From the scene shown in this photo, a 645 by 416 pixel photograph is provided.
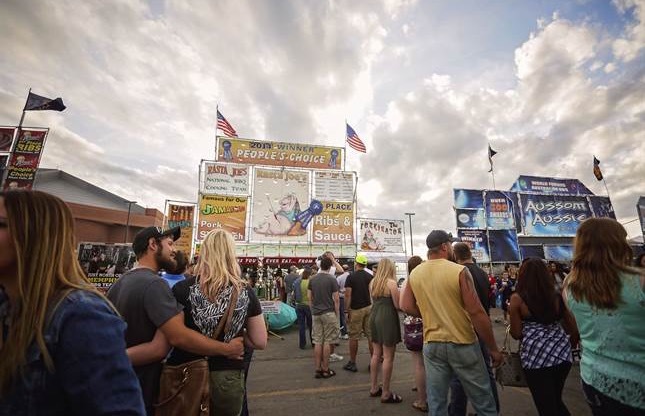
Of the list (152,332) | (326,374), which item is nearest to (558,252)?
(326,374)

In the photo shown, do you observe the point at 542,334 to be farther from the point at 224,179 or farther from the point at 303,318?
the point at 224,179

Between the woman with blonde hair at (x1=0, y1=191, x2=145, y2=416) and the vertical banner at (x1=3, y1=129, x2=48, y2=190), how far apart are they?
1748 cm

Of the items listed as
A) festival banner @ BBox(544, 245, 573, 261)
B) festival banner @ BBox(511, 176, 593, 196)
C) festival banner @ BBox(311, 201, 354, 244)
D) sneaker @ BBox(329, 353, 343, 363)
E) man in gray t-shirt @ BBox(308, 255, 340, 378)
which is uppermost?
festival banner @ BBox(511, 176, 593, 196)

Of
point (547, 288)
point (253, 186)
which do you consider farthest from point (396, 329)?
point (253, 186)

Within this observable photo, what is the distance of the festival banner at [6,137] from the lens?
46.9ft

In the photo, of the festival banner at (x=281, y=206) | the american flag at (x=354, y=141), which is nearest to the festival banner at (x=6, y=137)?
the festival banner at (x=281, y=206)

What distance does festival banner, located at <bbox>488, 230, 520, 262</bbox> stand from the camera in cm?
2688

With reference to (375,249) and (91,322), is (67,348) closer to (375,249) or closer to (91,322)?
(91,322)

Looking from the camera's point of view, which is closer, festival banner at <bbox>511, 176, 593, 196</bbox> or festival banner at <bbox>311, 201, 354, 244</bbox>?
festival banner at <bbox>311, 201, 354, 244</bbox>

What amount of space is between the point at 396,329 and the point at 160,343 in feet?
11.7

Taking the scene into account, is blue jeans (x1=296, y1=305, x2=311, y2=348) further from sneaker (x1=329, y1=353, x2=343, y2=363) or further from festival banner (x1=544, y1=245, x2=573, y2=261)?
festival banner (x1=544, y1=245, x2=573, y2=261)

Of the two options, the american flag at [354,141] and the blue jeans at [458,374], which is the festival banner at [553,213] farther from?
the blue jeans at [458,374]

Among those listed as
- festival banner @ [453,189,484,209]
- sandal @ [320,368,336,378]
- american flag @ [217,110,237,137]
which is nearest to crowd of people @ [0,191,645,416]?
sandal @ [320,368,336,378]

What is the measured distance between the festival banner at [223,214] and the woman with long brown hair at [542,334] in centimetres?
1883
